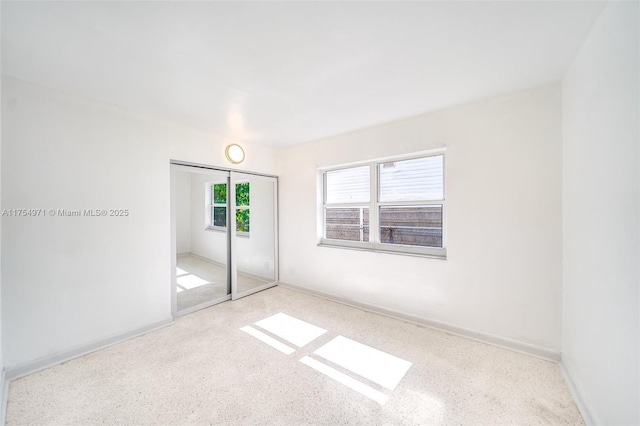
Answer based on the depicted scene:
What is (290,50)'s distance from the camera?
5.40 ft

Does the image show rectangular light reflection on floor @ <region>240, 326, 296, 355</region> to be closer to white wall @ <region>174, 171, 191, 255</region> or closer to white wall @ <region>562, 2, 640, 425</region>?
white wall @ <region>174, 171, 191, 255</region>

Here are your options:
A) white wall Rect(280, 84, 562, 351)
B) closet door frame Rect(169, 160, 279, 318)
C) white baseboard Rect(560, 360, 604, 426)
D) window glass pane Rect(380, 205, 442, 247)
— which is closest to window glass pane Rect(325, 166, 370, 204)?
white wall Rect(280, 84, 562, 351)

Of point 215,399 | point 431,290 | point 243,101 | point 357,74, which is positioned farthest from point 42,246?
point 431,290

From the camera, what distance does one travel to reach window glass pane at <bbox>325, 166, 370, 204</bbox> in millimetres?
3490

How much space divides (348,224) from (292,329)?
167cm

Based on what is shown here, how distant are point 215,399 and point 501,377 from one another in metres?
2.19

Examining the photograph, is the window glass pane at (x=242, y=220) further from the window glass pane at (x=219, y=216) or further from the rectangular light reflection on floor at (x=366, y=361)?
the rectangular light reflection on floor at (x=366, y=361)

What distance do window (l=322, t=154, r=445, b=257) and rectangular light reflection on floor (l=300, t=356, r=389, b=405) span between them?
1.66 meters

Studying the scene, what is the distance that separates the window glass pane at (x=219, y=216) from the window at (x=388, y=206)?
5.03 feet

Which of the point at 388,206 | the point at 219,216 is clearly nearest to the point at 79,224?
the point at 219,216

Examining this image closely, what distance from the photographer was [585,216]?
163 cm

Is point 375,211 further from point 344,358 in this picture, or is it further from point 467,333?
point 344,358

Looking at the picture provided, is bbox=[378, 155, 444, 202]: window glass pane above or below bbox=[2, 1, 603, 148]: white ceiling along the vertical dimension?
below

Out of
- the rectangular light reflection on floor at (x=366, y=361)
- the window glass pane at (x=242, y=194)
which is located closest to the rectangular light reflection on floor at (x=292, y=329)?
the rectangular light reflection on floor at (x=366, y=361)
